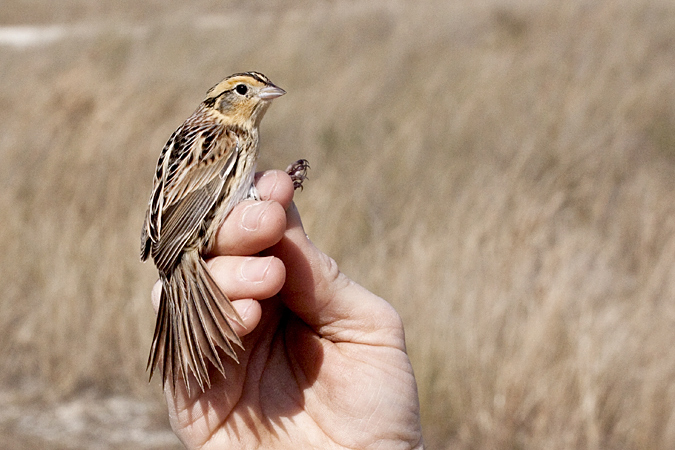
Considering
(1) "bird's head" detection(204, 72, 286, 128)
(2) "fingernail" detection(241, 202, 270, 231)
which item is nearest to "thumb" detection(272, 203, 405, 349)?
(2) "fingernail" detection(241, 202, 270, 231)

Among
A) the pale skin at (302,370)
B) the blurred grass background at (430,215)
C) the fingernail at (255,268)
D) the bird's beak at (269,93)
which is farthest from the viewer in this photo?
the blurred grass background at (430,215)

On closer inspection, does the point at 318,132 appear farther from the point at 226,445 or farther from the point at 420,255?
the point at 226,445

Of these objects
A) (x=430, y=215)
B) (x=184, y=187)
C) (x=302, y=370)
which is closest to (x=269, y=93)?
(x=184, y=187)

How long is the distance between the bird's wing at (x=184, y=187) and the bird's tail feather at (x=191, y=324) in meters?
0.07

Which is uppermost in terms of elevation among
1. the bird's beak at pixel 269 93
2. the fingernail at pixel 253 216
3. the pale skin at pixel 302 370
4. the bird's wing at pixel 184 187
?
the bird's beak at pixel 269 93

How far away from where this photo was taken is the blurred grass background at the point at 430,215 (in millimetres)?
3709

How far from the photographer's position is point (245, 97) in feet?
8.10

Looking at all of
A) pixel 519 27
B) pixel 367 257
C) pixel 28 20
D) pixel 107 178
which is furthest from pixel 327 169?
pixel 28 20

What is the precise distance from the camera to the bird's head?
2.45 meters

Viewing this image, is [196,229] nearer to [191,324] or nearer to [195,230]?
[195,230]

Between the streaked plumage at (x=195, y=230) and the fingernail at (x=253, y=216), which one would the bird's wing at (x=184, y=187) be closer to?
the streaked plumage at (x=195, y=230)

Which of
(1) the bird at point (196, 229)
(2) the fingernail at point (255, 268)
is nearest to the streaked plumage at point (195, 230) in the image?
(1) the bird at point (196, 229)

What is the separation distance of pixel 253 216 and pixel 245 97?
0.74 meters

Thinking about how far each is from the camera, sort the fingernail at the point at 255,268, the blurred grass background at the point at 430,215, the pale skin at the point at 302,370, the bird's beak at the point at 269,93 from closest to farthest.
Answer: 1. the fingernail at the point at 255,268
2. the pale skin at the point at 302,370
3. the bird's beak at the point at 269,93
4. the blurred grass background at the point at 430,215
